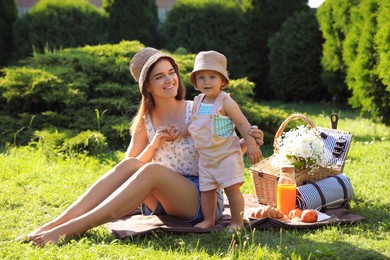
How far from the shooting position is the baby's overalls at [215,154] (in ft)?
12.1

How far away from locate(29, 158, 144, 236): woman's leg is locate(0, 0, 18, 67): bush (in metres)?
9.05

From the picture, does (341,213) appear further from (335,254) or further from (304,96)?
(304,96)

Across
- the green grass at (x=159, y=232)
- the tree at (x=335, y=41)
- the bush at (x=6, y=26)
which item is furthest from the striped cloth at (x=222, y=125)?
the bush at (x=6, y=26)

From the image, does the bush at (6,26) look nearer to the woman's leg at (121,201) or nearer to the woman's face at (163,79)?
the woman's face at (163,79)

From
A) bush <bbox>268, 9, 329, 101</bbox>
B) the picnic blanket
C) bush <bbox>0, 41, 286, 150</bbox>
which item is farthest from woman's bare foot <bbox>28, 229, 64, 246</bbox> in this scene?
bush <bbox>268, 9, 329, 101</bbox>

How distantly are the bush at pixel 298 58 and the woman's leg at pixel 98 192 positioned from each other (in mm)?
7702

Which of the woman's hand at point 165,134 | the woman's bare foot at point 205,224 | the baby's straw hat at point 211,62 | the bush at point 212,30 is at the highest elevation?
the bush at point 212,30

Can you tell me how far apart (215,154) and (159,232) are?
60cm

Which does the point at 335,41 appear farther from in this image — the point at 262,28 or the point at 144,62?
the point at 144,62

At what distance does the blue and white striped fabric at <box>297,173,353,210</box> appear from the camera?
13.8 feet

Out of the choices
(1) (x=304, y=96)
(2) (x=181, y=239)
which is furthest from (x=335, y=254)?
(1) (x=304, y=96)

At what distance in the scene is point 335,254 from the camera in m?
3.30

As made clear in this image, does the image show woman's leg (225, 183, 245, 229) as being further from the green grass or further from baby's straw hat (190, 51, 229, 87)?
baby's straw hat (190, 51, 229, 87)

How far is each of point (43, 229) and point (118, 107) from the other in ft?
13.4
